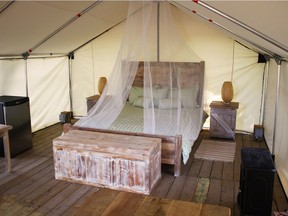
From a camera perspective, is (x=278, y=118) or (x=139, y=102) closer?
(x=278, y=118)

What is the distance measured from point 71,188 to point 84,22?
8.68ft

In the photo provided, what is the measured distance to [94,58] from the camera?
6062 mm

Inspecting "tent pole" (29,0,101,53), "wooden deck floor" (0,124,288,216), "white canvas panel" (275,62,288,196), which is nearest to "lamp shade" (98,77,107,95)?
"tent pole" (29,0,101,53)

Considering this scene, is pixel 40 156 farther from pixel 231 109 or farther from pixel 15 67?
pixel 231 109

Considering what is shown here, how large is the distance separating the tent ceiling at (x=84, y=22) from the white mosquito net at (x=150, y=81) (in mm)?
478

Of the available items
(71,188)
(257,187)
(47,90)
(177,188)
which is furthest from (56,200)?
(47,90)

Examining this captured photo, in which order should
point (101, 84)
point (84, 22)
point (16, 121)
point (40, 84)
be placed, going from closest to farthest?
1. point (16, 121)
2. point (84, 22)
3. point (40, 84)
4. point (101, 84)

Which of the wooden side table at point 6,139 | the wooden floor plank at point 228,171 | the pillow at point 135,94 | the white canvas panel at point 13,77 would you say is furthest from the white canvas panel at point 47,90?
the wooden floor plank at point 228,171

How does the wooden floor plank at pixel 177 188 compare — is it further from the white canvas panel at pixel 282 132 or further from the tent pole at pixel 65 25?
the tent pole at pixel 65 25

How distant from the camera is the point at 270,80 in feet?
15.6

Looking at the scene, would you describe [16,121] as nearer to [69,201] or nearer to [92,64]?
[69,201]

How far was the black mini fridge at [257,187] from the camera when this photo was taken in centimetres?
249

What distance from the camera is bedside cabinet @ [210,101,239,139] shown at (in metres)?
4.88

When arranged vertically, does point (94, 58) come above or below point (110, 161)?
above
